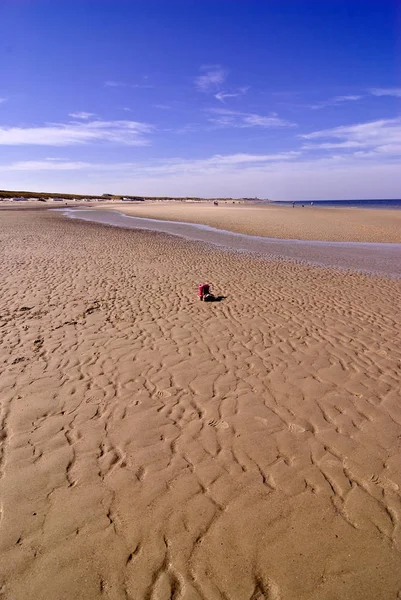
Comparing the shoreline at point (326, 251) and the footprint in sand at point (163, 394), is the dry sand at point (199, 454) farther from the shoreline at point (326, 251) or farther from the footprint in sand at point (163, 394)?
the shoreline at point (326, 251)

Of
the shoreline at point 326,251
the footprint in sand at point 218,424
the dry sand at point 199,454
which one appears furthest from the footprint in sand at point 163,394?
the shoreline at point 326,251

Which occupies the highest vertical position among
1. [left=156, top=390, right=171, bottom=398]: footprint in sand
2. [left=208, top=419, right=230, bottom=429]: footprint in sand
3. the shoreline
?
[left=208, top=419, right=230, bottom=429]: footprint in sand

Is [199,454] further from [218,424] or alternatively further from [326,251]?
[326,251]

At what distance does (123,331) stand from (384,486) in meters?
5.48

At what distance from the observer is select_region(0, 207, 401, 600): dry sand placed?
114 inches

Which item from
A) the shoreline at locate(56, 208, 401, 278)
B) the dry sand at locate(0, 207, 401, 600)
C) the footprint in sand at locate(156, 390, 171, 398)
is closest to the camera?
the dry sand at locate(0, 207, 401, 600)

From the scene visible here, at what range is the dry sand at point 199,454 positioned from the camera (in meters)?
2.89

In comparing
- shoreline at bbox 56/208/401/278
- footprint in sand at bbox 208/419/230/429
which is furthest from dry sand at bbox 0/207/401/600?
shoreline at bbox 56/208/401/278

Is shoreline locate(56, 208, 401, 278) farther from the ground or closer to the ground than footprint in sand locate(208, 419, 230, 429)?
closer to the ground

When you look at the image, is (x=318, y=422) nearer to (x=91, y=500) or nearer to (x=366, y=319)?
(x=91, y=500)

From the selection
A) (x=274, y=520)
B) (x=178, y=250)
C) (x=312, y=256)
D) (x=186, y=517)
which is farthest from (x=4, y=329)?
(x=312, y=256)

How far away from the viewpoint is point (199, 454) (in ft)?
Result: 13.6

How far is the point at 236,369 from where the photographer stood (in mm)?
6172

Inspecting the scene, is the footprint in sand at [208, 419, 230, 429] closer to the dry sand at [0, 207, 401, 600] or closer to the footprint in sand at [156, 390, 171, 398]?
the dry sand at [0, 207, 401, 600]
